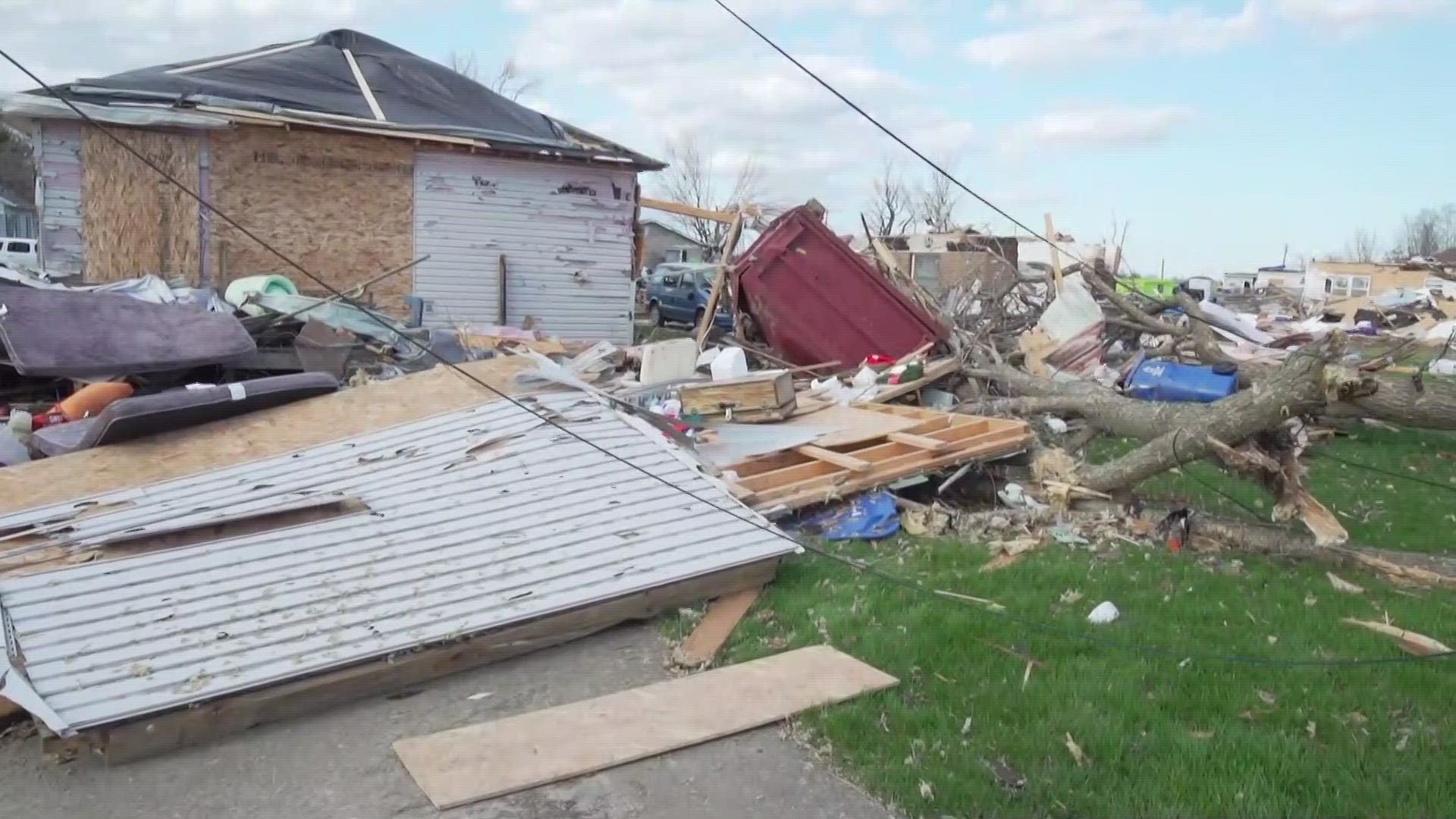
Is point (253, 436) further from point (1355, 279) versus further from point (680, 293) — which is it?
point (1355, 279)

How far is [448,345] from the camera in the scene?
11.1 m

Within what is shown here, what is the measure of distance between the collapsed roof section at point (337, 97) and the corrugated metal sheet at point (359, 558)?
8.03 metres

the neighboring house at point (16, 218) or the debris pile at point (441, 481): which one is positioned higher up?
the neighboring house at point (16, 218)

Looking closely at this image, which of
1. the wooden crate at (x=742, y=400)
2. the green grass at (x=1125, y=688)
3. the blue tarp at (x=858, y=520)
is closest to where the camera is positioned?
the green grass at (x=1125, y=688)

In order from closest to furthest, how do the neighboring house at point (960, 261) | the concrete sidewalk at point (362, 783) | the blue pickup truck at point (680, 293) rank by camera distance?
the concrete sidewalk at point (362, 783), the neighboring house at point (960, 261), the blue pickup truck at point (680, 293)

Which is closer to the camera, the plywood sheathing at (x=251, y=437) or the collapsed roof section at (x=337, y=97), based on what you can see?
the plywood sheathing at (x=251, y=437)

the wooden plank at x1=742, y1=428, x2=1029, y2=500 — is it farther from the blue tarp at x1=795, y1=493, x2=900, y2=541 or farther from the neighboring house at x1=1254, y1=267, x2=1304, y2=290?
the neighboring house at x1=1254, y1=267, x2=1304, y2=290

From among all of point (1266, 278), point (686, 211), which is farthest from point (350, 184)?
point (1266, 278)

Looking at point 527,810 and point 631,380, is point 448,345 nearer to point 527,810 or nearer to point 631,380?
point 631,380

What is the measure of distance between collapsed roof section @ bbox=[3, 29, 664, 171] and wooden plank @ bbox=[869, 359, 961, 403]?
20.0 ft

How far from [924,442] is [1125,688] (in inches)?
132

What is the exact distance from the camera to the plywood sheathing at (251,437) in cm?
586

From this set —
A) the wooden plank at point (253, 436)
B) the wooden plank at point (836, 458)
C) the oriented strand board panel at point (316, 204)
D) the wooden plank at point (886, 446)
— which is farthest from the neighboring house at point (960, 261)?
the wooden plank at point (253, 436)

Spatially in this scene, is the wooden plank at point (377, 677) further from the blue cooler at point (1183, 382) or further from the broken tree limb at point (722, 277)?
the blue cooler at point (1183, 382)
